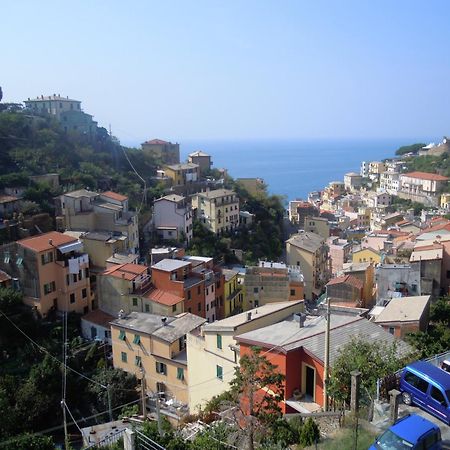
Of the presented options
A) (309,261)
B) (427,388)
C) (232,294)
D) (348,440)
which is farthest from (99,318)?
(427,388)

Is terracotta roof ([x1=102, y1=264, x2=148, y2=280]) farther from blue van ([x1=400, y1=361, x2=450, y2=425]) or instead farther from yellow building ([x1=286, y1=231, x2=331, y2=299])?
blue van ([x1=400, y1=361, x2=450, y2=425])

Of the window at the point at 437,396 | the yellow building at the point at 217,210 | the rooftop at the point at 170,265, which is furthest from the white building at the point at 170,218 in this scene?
the window at the point at 437,396

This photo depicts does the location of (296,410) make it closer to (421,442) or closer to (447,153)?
(421,442)

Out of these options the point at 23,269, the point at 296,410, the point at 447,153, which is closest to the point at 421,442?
the point at 296,410

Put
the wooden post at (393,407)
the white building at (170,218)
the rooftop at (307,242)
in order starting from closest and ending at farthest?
1. the wooden post at (393,407)
2. the rooftop at (307,242)
3. the white building at (170,218)

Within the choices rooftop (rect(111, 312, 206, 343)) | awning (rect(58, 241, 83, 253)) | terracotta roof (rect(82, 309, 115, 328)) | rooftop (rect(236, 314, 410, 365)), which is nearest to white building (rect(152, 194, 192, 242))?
awning (rect(58, 241, 83, 253))

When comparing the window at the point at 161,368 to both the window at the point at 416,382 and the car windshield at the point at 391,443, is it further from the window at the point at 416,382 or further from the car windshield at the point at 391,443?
the car windshield at the point at 391,443
